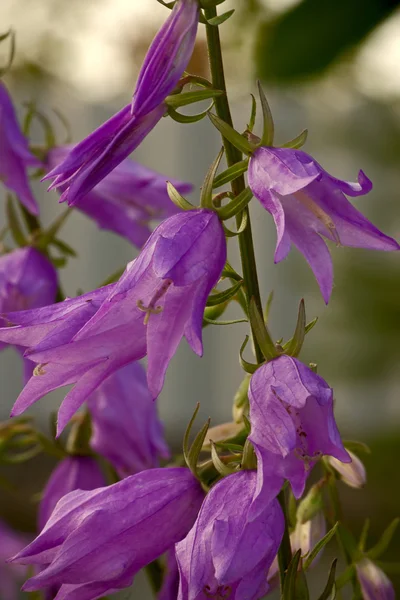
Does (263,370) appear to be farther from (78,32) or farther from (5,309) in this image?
(78,32)

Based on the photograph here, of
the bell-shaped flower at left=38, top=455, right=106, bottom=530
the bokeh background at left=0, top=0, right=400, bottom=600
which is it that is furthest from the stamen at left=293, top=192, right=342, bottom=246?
the bokeh background at left=0, top=0, right=400, bottom=600

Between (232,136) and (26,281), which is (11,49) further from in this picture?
(232,136)

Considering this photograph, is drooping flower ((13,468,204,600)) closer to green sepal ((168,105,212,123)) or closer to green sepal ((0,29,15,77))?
green sepal ((168,105,212,123))

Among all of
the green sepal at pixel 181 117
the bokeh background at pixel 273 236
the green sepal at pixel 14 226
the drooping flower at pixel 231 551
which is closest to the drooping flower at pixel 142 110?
the green sepal at pixel 181 117

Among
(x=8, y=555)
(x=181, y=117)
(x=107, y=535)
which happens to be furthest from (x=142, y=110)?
(x=8, y=555)

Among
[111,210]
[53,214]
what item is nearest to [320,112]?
[53,214]

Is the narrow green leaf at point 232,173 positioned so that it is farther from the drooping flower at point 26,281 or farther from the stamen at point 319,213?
the drooping flower at point 26,281

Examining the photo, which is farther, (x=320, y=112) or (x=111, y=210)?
(x=320, y=112)
